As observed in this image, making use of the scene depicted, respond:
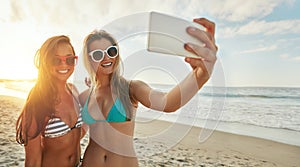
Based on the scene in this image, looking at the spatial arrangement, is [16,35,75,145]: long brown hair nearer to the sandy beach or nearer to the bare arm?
the bare arm

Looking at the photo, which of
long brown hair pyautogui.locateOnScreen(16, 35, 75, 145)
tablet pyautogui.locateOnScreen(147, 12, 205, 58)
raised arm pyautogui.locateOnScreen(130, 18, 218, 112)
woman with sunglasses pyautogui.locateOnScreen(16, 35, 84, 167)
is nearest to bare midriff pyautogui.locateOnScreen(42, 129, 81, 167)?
woman with sunglasses pyautogui.locateOnScreen(16, 35, 84, 167)

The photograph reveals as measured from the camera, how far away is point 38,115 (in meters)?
1.89

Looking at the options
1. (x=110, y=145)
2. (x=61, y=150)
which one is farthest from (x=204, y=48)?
(x=61, y=150)

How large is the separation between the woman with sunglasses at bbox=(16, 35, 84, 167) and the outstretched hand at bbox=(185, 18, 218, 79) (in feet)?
4.53

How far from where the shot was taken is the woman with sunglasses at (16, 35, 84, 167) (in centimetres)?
188

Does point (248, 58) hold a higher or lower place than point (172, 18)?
higher

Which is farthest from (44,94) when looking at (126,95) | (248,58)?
(248,58)

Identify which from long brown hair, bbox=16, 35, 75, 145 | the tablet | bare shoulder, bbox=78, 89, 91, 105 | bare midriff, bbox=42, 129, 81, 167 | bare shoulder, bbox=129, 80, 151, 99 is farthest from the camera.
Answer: bare shoulder, bbox=78, 89, 91, 105

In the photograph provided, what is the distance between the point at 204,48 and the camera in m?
0.98

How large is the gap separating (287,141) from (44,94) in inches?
341

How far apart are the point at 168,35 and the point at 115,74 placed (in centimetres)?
112

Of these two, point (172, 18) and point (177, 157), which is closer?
point (172, 18)

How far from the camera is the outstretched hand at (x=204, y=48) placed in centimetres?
96

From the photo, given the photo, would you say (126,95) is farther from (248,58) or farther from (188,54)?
(248,58)
